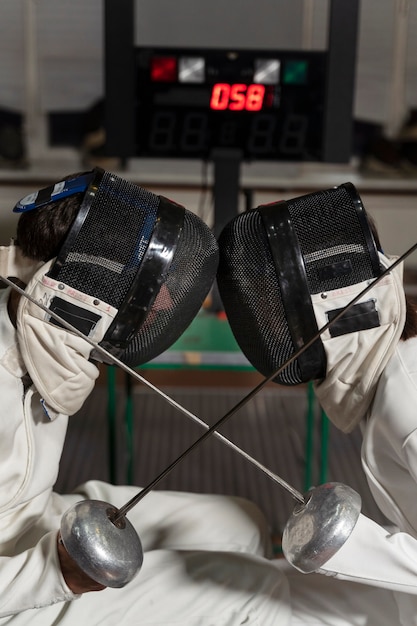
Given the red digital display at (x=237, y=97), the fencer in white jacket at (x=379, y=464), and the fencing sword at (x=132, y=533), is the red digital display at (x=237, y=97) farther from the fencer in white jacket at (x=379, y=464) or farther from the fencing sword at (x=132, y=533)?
the fencing sword at (x=132, y=533)

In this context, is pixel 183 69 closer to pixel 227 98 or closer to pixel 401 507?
→ pixel 227 98

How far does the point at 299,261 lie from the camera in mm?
919

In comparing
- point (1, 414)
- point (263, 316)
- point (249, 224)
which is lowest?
point (1, 414)

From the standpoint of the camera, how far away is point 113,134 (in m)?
1.93

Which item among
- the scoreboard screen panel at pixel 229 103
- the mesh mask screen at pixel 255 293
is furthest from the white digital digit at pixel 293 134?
the mesh mask screen at pixel 255 293

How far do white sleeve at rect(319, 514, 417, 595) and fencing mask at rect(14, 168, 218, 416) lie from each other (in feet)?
1.20

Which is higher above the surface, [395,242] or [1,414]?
[1,414]

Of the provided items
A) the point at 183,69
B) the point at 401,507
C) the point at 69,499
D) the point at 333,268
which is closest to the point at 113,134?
the point at 183,69

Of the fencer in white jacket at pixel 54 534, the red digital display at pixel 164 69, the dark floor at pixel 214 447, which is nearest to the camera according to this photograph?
the fencer in white jacket at pixel 54 534

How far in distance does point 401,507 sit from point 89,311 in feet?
1.61

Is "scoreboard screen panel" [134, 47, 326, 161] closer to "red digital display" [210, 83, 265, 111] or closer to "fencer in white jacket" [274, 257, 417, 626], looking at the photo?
"red digital display" [210, 83, 265, 111]

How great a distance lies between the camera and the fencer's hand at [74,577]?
86cm

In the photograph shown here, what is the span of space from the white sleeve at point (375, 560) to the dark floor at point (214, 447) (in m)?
0.97

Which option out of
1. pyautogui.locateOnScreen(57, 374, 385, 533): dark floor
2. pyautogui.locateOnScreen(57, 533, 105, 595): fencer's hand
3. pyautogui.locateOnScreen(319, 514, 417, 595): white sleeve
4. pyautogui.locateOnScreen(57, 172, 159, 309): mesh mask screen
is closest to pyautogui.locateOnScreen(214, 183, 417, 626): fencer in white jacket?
pyautogui.locateOnScreen(319, 514, 417, 595): white sleeve
